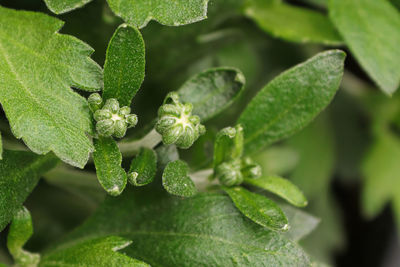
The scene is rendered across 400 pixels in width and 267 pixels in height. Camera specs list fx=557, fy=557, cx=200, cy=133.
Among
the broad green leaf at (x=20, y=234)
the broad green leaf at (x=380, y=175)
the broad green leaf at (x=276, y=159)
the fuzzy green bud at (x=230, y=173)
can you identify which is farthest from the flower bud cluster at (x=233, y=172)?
the broad green leaf at (x=380, y=175)

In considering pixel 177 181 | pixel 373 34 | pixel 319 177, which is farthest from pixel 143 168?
pixel 319 177

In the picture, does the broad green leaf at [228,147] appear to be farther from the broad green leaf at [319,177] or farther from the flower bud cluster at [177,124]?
the broad green leaf at [319,177]

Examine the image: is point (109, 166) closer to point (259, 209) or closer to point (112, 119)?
point (112, 119)

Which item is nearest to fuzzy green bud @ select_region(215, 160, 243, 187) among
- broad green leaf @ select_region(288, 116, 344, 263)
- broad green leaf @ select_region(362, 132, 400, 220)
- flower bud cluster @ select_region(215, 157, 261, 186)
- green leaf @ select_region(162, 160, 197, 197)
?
flower bud cluster @ select_region(215, 157, 261, 186)

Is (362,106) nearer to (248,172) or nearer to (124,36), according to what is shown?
(248,172)

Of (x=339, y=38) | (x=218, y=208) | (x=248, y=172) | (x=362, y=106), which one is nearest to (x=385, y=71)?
(x=339, y=38)

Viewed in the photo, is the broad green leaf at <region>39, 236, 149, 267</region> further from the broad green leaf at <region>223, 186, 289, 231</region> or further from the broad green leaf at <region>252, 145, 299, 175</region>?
the broad green leaf at <region>252, 145, 299, 175</region>
